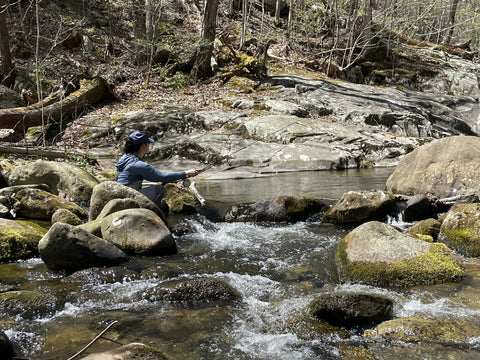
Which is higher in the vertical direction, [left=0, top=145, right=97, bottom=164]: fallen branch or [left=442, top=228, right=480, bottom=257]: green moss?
[left=442, top=228, right=480, bottom=257]: green moss

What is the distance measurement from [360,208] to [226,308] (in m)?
3.87

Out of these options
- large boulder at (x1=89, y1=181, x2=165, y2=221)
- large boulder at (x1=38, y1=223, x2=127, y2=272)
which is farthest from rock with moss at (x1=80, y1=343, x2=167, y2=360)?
large boulder at (x1=89, y1=181, x2=165, y2=221)

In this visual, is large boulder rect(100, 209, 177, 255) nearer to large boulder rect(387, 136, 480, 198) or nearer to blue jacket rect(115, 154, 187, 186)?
blue jacket rect(115, 154, 187, 186)

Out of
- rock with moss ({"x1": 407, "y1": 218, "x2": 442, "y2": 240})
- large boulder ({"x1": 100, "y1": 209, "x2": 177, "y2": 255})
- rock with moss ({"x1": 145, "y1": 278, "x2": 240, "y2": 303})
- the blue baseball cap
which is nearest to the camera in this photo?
rock with moss ({"x1": 145, "y1": 278, "x2": 240, "y2": 303})

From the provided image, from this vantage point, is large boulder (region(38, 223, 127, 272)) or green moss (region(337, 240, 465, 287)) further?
large boulder (region(38, 223, 127, 272))

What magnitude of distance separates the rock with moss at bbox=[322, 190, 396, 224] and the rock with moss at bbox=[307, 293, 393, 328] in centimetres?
343

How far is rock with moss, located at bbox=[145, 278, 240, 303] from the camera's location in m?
3.98

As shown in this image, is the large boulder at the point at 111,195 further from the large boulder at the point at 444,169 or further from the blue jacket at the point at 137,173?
the large boulder at the point at 444,169

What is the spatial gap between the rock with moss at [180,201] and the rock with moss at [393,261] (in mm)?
3843

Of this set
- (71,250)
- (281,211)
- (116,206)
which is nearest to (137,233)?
(116,206)

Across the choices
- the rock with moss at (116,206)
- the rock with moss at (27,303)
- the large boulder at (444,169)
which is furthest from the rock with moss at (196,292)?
the large boulder at (444,169)

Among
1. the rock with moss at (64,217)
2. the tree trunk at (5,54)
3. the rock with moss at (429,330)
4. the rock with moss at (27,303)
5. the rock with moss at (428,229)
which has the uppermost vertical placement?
the tree trunk at (5,54)

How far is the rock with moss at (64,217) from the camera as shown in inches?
252

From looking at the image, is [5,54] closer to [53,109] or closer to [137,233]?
[53,109]
